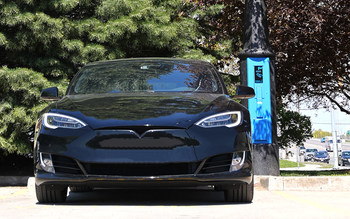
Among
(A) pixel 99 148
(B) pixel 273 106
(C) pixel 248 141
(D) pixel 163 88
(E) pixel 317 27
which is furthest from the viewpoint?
(E) pixel 317 27

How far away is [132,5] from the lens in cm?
1279

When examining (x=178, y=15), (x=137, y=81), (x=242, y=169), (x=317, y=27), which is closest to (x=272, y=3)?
(x=317, y=27)

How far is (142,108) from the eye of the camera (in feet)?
16.4

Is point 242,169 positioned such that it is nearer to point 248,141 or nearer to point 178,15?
point 248,141

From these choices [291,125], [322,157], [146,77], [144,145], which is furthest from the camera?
[322,157]

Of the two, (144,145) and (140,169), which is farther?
(140,169)

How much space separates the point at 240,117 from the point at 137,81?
143cm

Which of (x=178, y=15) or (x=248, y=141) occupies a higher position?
(x=178, y=15)

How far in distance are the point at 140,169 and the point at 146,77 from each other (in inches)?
61.0

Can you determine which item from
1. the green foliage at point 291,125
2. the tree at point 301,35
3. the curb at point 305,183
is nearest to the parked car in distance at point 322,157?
the green foliage at point 291,125

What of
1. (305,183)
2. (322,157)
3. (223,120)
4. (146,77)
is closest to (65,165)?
(223,120)

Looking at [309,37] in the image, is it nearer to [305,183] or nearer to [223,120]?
[305,183]

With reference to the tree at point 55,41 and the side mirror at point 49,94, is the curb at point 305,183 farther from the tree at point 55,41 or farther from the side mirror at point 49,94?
the tree at point 55,41

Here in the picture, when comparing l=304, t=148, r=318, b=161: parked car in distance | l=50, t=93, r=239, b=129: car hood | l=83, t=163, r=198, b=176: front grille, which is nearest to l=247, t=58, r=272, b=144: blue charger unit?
l=50, t=93, r=239, b=129: car hood
